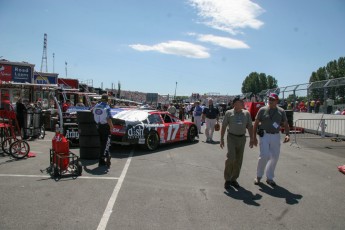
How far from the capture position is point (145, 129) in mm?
10750

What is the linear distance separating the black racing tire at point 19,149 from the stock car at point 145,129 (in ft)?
8.27

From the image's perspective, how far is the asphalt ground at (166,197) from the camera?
180 inches

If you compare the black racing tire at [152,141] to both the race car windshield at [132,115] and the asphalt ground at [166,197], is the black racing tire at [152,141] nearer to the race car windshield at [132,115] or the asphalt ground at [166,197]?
the race car windshield at [132,115]

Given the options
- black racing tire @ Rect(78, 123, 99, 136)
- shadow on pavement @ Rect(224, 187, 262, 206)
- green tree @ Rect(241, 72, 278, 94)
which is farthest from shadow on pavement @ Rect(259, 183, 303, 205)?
green tree @ Rect(241, 72, 278, 94)

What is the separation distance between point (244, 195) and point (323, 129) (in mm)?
11283

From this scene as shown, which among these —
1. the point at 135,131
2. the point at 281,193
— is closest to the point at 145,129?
the point at 135,131

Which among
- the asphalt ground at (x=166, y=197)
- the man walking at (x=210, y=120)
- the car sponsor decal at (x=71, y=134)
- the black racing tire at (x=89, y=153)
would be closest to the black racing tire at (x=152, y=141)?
the asphalt ground at (x=166, y=197)

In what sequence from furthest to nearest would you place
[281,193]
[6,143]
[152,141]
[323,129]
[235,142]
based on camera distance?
[323,129] < [152,141] < [6,143] < [235,142] < [281,193]

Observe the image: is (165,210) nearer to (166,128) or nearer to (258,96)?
(166,128)

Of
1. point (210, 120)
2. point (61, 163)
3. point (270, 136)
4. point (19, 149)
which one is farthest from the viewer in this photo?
point (210, 120)

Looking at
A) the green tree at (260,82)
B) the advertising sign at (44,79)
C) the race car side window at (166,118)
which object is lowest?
the race car side window at (166,118)

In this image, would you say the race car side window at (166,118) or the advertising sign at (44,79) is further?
the advertising sign at (44,79)

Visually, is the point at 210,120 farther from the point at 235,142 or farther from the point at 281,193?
the point at 281,193

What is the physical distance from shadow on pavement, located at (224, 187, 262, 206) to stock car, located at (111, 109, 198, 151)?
475 cm
